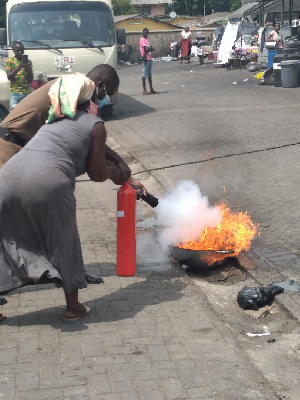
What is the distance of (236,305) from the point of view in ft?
17.7

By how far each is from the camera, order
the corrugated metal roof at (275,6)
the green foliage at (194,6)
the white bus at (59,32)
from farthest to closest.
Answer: the green foliage at (194,6), the corrugated metal roof at (275,6), the white bus at (59,32)

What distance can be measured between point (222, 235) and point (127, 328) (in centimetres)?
174

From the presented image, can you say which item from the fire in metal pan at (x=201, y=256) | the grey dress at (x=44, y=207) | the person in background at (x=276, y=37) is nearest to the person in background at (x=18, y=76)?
the fire in metal pan at (x=201, y=256)

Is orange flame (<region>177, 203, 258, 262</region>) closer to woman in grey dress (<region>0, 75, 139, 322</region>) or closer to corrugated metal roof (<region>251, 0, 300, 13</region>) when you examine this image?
woman in grey dress (<region>0, 75, 139, 322</region>)

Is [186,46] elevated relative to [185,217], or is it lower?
lower

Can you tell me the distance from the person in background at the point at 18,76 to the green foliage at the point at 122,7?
55.0 metres

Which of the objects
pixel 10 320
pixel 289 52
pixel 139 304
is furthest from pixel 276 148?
pixel 289 52

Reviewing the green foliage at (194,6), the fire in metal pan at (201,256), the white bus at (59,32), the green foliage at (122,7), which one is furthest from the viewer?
the green foliage at (194,6)

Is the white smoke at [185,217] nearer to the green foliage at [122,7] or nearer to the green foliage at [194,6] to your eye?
the green foliage at [122,7]

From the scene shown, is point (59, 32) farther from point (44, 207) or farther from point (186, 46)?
point (186, 46)

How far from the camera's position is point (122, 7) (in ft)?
218

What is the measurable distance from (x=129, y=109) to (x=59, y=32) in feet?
10.6

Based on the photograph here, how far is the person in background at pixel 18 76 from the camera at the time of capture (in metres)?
12.2

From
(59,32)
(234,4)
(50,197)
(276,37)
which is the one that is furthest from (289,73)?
(234,4)
